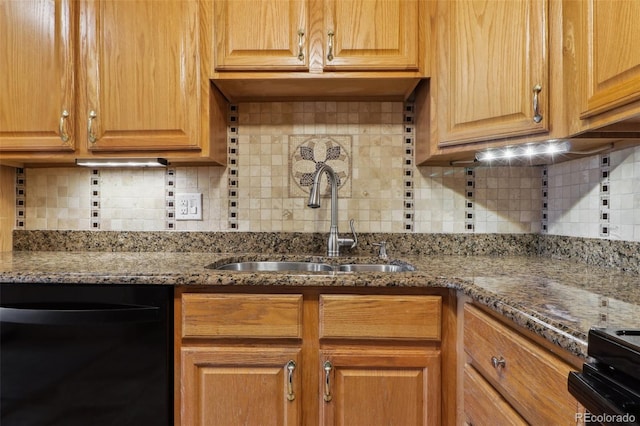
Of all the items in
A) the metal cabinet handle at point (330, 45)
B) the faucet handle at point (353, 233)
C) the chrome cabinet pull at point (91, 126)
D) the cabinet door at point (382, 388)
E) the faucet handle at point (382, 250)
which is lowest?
the cabinet door at point (382, 388)

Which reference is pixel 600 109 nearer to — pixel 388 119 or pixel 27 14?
pixel 388 119

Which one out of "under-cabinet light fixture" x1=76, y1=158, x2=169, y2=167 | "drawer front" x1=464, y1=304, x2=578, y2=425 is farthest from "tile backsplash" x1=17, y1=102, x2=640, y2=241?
"drawer front" x1=464, y1=304, x2=578, y2=425

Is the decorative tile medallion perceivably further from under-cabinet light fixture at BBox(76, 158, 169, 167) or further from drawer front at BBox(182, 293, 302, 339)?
drawer front at BBox(182, 293, 302, 339)

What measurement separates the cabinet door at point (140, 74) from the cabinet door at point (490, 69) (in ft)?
3.04

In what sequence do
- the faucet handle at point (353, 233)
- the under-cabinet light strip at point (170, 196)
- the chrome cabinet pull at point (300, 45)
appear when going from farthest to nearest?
the under-cabinet light strip at point (170, 196), the faucet handle at point (353, 233), the chrome cabinet pull at point (300, 45)

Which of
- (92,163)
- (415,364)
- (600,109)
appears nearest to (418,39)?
(600,109)

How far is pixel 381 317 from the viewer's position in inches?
44.2

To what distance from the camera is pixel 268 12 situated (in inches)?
55.7

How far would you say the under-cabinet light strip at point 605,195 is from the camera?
1311 mm

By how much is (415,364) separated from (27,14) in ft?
6.21

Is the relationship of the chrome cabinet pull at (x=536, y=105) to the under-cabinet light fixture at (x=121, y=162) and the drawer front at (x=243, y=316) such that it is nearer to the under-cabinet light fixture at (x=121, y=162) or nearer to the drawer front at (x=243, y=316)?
the drawer front at (x=243, y=316)

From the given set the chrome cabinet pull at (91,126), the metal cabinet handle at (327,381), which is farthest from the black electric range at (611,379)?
the chrome cabinet pull at (91,126)

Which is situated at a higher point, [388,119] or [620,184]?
[388,119]

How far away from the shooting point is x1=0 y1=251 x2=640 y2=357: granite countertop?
70 cm
